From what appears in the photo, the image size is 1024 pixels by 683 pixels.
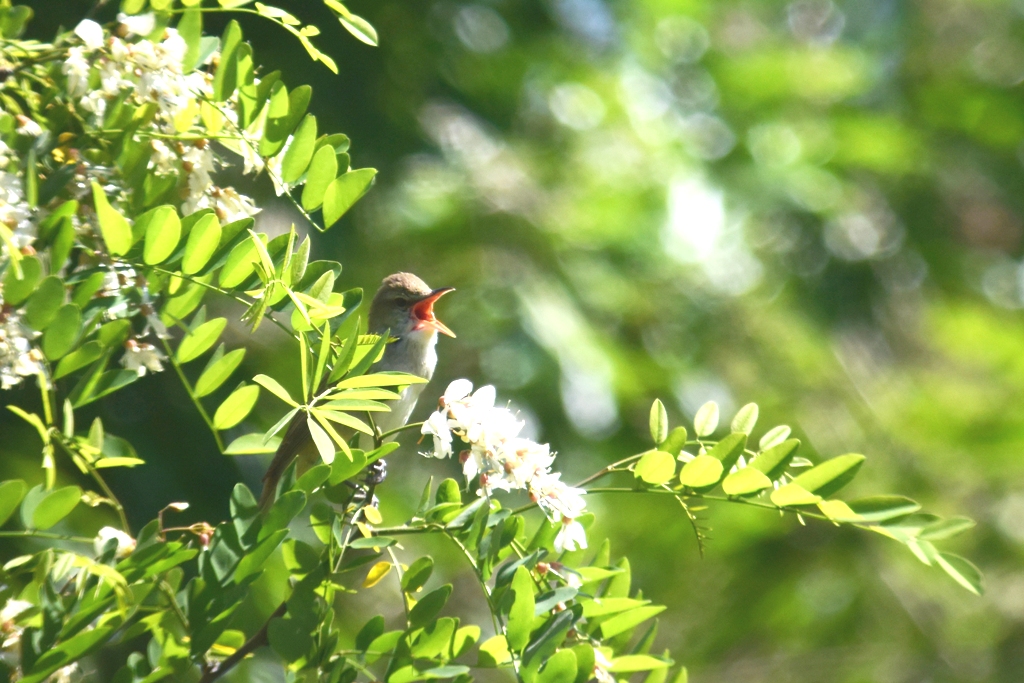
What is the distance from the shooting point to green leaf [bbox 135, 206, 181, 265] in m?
1.56

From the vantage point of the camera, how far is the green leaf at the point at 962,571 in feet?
6.12

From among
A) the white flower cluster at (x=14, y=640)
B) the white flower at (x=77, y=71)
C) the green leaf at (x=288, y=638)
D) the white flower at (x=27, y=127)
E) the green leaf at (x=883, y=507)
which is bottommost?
the white flower cluster at (x=14, y=640)

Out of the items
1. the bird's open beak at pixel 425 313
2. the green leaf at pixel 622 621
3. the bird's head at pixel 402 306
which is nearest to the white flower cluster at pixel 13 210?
the green leaf at pixel 622 621

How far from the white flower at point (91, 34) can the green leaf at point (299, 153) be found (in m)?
0.35

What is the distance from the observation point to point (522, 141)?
20.7 ft

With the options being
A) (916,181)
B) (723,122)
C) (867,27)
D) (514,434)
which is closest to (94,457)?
(514,434)

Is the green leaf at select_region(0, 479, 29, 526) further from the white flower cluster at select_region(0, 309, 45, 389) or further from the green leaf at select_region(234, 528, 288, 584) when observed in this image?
the green leaf at select_region(234, 528, 288, 584)

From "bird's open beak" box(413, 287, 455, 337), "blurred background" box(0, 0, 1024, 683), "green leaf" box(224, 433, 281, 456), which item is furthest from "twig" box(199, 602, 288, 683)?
"blurred background" box(0, 0, 1024, 683)

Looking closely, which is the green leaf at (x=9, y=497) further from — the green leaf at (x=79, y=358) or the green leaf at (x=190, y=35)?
the green leaf at (x=190, y=35)

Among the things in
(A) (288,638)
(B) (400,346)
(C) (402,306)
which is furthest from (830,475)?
(C) (402,306)

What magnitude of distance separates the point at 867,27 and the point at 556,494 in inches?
306

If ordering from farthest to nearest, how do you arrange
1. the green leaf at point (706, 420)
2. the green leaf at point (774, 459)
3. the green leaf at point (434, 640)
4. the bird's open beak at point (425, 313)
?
the bird's open beak at point (425, 313), the green leaf at point (706, 420), the green leaf at point (774, 459), the green leaf at point (434, 640)

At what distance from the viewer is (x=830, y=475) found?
5.99 feet

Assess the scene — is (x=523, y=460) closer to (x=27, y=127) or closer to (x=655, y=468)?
(x=655, y=468)
